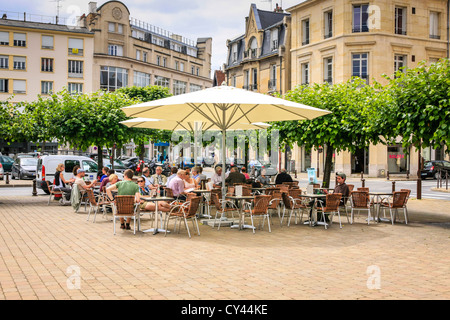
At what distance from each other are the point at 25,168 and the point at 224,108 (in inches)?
914

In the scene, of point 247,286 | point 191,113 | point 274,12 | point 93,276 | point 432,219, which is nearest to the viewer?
point 247,286

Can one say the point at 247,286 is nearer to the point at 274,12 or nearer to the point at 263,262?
the point at 263,262

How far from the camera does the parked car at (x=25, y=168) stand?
1218 inches

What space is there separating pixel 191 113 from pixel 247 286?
738 centimetres

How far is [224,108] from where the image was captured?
11.8 meters

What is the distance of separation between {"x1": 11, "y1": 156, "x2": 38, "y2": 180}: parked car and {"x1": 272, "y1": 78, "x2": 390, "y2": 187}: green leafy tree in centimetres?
1998

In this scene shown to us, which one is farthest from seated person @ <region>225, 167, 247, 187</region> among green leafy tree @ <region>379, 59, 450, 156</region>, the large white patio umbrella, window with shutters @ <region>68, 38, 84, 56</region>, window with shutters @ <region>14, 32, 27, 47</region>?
window with shutters @ <region>14, 32, 27, 47</region>

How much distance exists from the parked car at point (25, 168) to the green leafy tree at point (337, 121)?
1998cm

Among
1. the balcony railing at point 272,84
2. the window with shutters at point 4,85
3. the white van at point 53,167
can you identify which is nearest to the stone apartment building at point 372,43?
the balcony railing at point 272,84

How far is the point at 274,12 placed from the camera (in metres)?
54.4

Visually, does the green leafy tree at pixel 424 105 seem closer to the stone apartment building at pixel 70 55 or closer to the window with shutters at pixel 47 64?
the stone apartment building at pixel 70 55

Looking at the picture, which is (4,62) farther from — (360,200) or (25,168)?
(360,200)

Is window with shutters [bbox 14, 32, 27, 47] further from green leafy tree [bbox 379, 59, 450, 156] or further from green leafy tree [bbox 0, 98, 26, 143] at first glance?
green leafy tree [bbox 379, 59, 450, 156]
